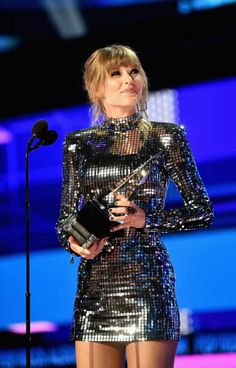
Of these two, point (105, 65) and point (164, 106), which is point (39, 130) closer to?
point (105, 65)

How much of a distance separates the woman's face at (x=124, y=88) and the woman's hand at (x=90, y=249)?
1.77 feet

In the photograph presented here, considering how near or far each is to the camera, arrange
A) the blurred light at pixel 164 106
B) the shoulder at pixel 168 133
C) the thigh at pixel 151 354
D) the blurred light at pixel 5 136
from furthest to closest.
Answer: the blurred light at pixel 5 136, the blurred light at pixel 164 106, the shoulder at pixel 168 133, the thigh at pixel 151 354

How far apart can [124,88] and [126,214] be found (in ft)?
1.69

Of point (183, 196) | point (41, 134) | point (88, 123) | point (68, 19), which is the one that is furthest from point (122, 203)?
point (68, 19)

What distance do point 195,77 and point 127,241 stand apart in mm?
2154

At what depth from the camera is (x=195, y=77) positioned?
4.34 metres

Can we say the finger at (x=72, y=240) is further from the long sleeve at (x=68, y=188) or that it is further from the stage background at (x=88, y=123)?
the stage background at (x=88, y=123)

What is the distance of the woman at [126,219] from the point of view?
2.32m

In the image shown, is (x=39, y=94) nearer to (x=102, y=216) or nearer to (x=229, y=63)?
(x=229, y=63)

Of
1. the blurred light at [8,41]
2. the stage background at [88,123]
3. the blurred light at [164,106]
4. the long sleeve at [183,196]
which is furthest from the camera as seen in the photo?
the blurred light at [8,41]

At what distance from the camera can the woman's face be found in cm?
258

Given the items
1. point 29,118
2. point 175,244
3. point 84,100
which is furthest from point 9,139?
point 175,244

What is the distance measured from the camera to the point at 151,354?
2256mm

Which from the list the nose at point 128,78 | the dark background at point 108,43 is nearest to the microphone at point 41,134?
the nose at point 128,78
